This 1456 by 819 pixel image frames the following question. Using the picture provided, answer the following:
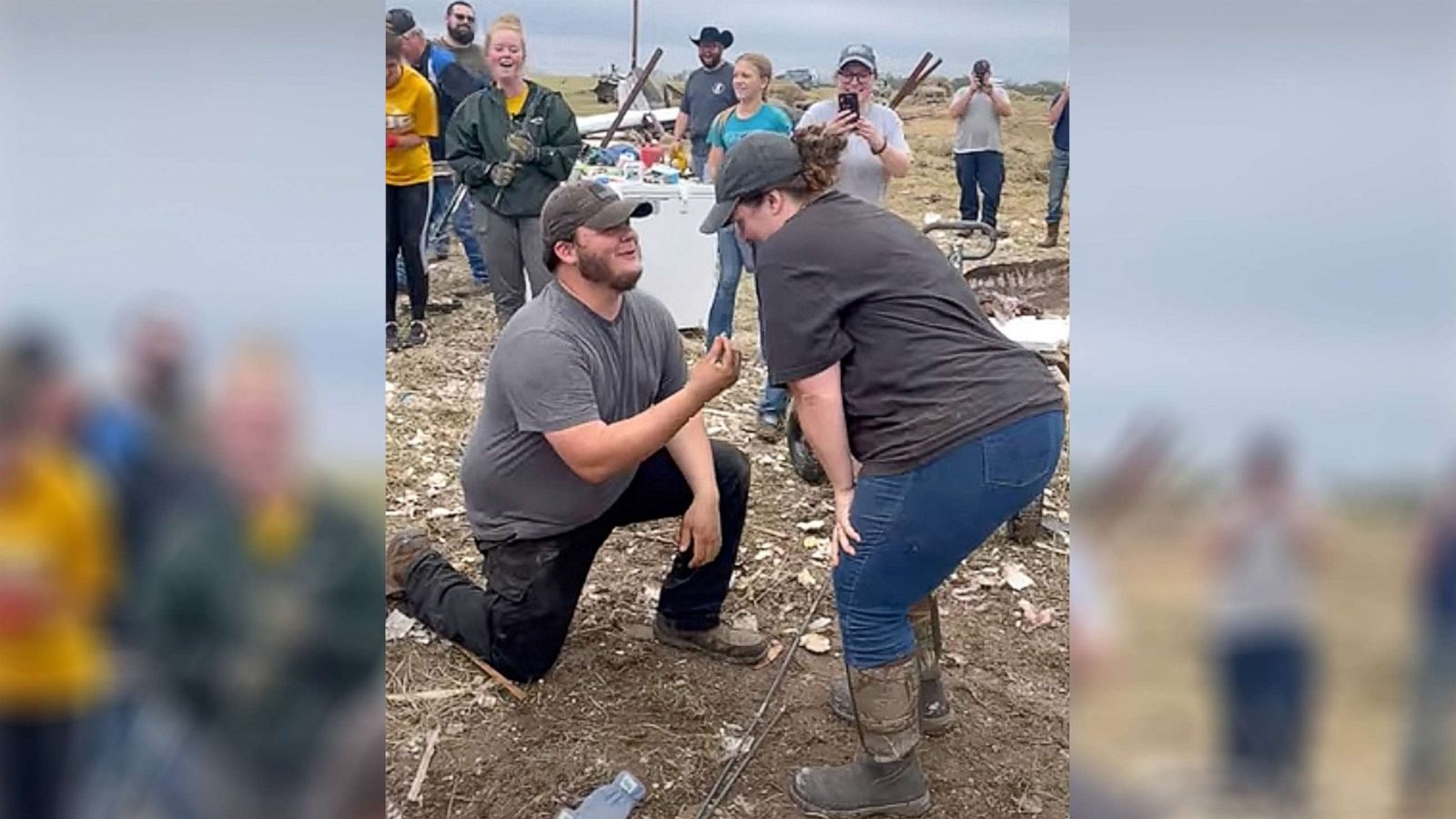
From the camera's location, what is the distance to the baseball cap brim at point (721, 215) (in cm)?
193

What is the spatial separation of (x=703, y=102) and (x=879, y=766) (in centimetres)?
374

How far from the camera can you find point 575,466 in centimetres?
217

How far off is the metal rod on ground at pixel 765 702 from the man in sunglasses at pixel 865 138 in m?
1.37

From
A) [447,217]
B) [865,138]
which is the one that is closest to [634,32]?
[865,138]

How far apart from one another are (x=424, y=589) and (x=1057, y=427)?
1.49 m

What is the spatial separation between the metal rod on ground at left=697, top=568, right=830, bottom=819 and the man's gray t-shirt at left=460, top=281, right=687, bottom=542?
1.85 ft

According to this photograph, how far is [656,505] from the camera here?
2520 mm

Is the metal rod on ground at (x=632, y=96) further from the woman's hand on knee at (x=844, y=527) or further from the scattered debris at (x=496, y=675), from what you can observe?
the woman's hand on knee at (x=844, y=527)

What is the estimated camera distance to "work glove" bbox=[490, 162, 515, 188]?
402 centimetres

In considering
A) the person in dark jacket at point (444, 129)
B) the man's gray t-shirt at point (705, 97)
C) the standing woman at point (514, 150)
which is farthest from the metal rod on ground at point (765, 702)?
the man's gray t-shirt at point (705, 97)
